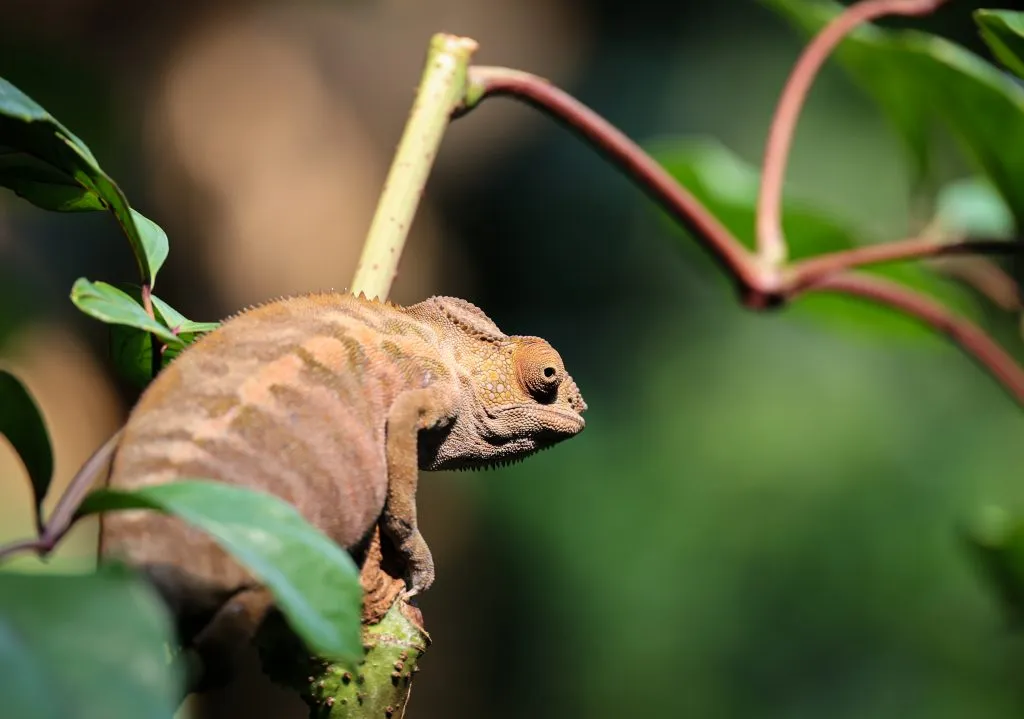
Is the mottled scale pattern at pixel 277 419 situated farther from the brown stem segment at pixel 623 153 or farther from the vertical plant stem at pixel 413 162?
the brown stem segment at pixel 623 153

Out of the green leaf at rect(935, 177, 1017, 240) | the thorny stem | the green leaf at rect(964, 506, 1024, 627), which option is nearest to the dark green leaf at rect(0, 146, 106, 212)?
the thorny stem

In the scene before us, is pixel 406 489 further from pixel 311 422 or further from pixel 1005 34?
pixel 1005 34

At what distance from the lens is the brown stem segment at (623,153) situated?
3.76 feet

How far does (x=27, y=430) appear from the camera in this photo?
0.85 meters

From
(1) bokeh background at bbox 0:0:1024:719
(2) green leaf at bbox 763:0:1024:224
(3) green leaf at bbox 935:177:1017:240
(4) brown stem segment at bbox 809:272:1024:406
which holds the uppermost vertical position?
(2) green leaf at bbox 763:0:1024:224

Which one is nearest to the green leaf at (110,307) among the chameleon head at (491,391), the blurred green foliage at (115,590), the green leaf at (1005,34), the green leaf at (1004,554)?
the blurred green foliage at (115,590)

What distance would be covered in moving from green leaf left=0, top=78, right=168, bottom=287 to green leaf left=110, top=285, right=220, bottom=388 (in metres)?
0.03

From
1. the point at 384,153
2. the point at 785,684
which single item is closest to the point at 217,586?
the point at 384,153

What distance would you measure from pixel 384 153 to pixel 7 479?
200 cm

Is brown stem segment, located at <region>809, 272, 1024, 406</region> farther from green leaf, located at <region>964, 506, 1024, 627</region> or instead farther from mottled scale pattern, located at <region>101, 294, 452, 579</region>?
mottled scale pattern, located at <region>101, 294, 452, 579</region>

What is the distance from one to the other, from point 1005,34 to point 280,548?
1.05m

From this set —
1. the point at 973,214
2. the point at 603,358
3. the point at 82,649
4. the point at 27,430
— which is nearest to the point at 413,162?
the point at 27,430

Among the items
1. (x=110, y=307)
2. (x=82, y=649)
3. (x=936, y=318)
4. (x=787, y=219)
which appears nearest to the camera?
(x=82, y=649)

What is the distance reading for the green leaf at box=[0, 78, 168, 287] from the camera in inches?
34.8
